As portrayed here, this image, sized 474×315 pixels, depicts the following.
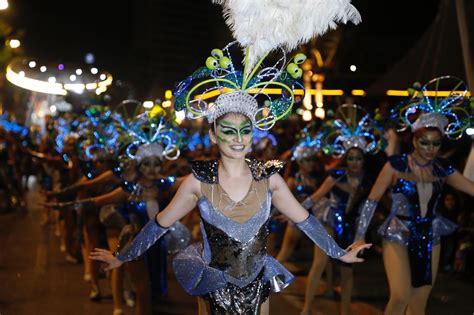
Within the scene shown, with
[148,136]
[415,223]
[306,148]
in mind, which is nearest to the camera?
[415,223]

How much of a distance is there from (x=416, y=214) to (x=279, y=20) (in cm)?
260

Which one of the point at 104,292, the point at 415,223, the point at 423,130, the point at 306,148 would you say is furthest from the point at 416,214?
the point at 104,292

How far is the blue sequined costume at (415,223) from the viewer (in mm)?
6121

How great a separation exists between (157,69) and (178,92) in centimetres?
3618

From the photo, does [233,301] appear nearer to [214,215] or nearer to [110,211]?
[214,215]

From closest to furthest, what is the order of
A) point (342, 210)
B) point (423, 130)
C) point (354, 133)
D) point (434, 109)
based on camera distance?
point (423, 130) → point (434, 109) → point (342, 210) → point (354, 133)

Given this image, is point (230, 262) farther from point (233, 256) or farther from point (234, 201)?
point (234, 201)

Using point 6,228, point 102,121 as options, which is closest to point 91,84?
point 102,121

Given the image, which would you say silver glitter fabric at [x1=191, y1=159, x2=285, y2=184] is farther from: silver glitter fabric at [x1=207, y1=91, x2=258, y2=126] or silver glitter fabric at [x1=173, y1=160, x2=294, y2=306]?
silver glitter fabric at [x1=207, y1=91, x2=258, y2=126]

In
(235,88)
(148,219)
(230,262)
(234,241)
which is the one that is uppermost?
(235,88)

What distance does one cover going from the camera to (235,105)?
15.5 ft

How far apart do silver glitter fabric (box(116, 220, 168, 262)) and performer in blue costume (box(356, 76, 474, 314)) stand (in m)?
2.00

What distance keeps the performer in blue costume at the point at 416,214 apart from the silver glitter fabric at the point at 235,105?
1971 millimetres

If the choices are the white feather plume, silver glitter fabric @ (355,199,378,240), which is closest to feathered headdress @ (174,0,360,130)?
the white feather plume
